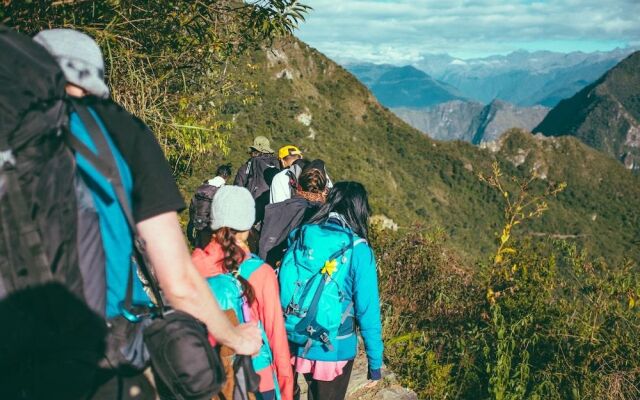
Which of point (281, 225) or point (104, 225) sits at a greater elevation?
point (104, 225)

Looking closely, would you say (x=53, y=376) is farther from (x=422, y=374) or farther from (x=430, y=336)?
(x=430, y=336)

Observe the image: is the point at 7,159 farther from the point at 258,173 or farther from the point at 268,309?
the point at 258,173

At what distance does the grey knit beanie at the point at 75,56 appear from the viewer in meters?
1.34

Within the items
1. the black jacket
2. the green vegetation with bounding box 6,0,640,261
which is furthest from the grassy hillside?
the black jacket

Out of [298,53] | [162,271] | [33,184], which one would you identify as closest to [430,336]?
[162,271]

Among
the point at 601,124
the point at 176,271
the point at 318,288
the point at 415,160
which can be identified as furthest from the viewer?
the point at 601,124

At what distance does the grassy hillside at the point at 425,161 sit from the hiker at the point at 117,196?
198 ft

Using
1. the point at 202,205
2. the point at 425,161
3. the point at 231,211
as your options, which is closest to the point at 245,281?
the point at 231,211

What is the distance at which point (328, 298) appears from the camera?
2889 millimetres

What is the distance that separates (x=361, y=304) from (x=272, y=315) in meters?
0.77

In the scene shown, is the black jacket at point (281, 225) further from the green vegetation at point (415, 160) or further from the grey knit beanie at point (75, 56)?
the green vegetation at point (415, 160)

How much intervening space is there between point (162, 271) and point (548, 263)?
4.78 meters

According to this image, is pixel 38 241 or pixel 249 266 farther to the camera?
pixel 249 266

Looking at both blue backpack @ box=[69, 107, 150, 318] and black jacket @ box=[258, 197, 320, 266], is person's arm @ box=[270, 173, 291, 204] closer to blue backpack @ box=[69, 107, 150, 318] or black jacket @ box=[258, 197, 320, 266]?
black jacket @ box=[258, 197, 320, 266]
